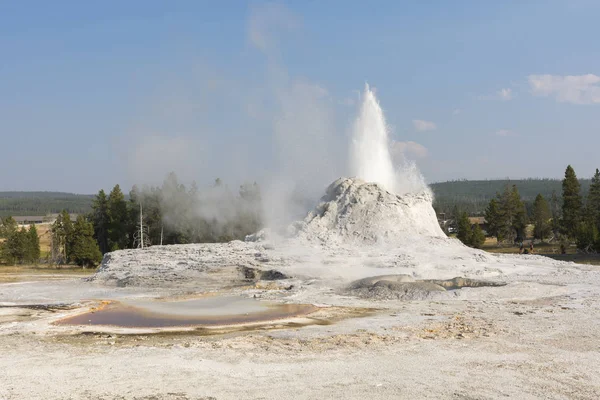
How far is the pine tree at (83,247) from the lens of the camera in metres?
41.4

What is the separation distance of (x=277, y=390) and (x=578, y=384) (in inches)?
192

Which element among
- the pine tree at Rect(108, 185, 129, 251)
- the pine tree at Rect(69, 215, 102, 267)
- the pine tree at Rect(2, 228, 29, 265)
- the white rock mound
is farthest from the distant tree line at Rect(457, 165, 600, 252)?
the pine tree at Rect(2, 228, 29, 265)

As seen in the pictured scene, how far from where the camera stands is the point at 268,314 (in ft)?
52.4

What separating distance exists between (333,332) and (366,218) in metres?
12.9

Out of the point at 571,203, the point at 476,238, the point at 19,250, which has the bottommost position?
the point at 476,238

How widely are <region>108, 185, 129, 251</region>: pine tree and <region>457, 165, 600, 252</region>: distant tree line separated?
3134 centimetres

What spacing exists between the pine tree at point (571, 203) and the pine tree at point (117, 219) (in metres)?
39.6

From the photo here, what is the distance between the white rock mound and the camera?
80.9 feet

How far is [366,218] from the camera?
83.5 feet

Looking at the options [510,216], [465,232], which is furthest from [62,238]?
[510,216]

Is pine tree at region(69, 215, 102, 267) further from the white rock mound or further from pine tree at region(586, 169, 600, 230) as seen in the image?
pine tree at region(586, 169, 600, 230)

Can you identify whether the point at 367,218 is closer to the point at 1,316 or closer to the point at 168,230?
the point at 1,316

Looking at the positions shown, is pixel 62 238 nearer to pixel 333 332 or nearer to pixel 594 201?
pixel 333 332

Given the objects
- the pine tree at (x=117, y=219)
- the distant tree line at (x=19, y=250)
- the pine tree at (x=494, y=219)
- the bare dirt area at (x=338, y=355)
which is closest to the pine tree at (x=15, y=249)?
the distant tree line at (x=19, y=250)
